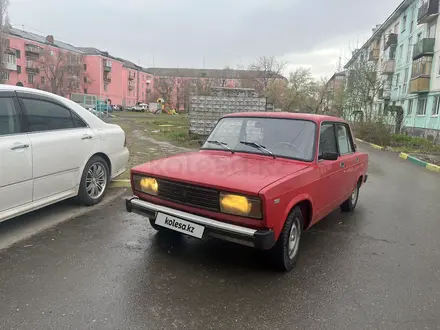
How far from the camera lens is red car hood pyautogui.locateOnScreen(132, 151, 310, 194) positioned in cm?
307

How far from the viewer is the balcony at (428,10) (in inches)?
941

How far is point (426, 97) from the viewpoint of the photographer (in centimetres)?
2528

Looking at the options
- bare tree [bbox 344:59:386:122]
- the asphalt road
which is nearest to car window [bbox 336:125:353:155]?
the asphalt road

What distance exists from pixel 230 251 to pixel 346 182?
201 cm

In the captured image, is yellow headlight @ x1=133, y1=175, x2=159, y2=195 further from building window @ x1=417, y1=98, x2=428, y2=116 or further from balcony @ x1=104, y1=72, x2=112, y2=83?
balcony @ x1=104, y1=72, x2=112, y2=83

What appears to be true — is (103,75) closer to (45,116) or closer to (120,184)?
(120,184)

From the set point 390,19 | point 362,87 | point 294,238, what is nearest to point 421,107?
point 362,87

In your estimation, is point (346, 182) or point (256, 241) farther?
point (346, 182)

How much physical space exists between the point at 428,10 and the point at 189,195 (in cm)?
2811

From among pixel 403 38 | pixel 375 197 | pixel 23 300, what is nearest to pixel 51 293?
pixel 23 300

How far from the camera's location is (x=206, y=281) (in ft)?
10.3

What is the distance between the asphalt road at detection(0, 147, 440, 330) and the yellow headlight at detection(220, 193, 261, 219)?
68cm

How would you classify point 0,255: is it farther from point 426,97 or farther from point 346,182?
point 426,97

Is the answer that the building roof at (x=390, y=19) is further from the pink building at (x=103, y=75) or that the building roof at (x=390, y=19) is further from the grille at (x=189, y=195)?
the pink building at (x=103, y=75)
